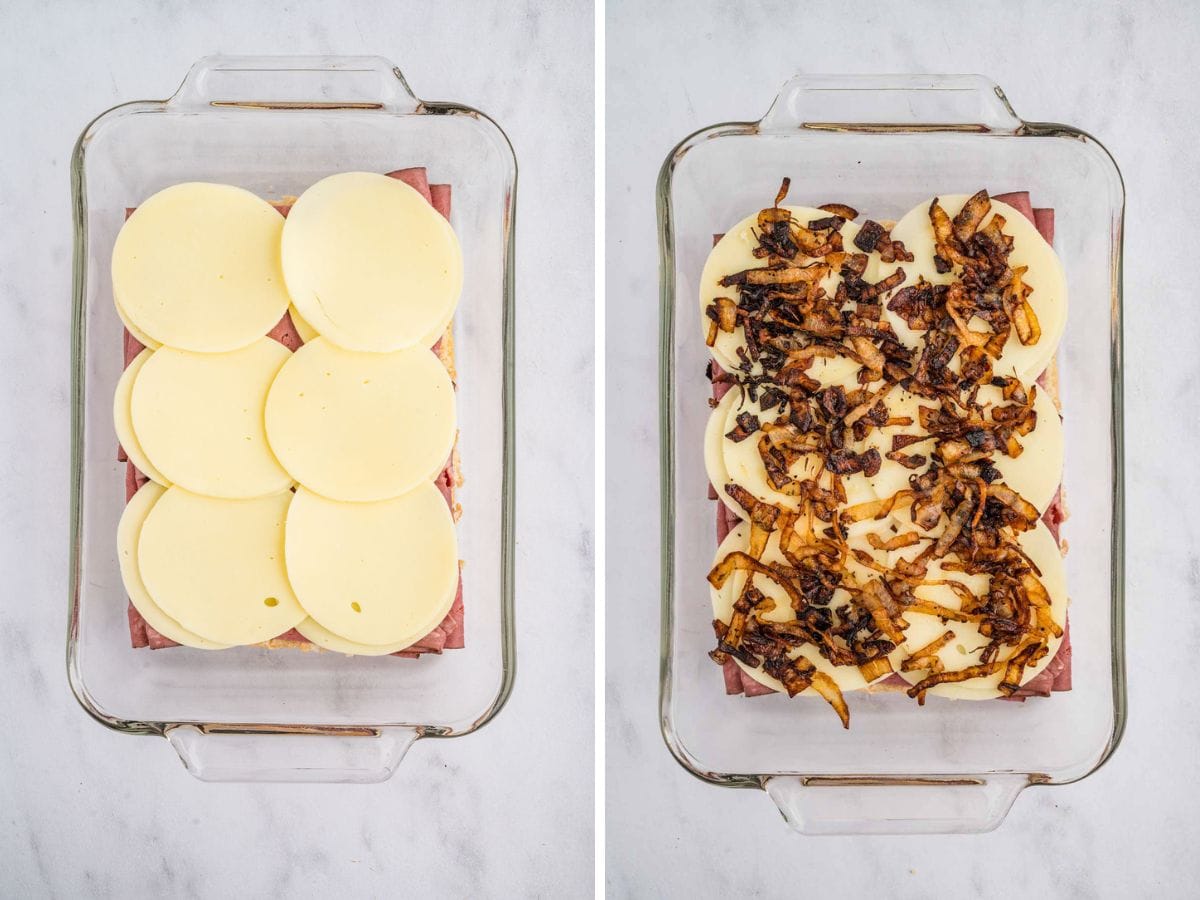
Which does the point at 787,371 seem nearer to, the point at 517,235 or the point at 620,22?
the point at 517,235

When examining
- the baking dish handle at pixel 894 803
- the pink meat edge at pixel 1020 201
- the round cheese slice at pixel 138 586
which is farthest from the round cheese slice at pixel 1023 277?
the round cheese slice at pixel 138 586

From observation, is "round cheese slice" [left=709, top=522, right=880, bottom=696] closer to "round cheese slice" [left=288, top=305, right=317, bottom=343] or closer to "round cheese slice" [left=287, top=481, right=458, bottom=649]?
"round cheese slice" [left=287, top=481, right=458, bottom=649]

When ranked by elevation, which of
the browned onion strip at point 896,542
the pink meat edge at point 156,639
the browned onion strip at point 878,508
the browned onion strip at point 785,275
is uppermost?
the browned onion strip at point 785,275

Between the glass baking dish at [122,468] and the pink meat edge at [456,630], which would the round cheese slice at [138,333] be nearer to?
the glass baking dish at [122,468]

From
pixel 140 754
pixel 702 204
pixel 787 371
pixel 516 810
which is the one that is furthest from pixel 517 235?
pixel 140 754

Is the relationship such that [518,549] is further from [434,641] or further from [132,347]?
[132,347]
